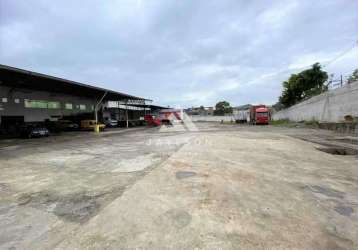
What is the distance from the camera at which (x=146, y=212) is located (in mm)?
3963

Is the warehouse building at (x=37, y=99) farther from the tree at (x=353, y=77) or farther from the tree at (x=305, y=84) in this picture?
the tree at (x=305, y=84)

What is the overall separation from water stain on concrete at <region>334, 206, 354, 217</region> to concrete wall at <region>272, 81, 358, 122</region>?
1793 cm

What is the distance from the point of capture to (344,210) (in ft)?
13.9

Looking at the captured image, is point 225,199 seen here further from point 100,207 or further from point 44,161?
point 44,161

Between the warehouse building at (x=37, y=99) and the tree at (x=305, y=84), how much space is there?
30.8 metres

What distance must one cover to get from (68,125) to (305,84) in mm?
37744

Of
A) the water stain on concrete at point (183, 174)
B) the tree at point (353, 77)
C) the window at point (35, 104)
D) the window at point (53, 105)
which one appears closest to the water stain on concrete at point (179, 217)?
the water stain on concrete at point (183, 174)

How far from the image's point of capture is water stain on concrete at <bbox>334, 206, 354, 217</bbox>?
4.09 metres

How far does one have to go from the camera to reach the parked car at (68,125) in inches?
1256

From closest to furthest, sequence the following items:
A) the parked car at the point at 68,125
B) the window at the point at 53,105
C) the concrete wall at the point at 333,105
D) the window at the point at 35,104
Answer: the concrete wall at the point at 333,105 < the window at the point at 35,104 < the window at the point at 53,105 < the parked car at the point at 68,125

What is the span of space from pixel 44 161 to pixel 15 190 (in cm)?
393

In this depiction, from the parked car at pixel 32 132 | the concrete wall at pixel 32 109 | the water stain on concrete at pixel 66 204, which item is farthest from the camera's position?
the concrete wall at pixel 32 109

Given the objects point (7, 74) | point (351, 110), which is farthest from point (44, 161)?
point (351, 110)

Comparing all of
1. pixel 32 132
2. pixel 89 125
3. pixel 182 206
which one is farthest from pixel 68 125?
pixel 182 206
